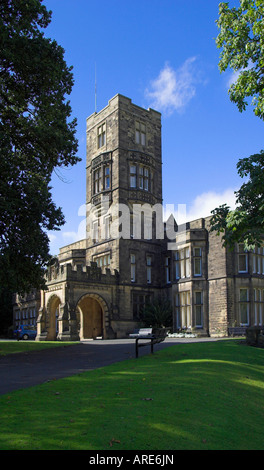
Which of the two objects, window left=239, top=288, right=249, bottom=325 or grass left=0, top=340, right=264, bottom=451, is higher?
window left=239, top=288, right=249, bottom=325

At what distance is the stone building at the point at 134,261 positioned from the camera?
3111 centimetres

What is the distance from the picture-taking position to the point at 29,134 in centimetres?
1773

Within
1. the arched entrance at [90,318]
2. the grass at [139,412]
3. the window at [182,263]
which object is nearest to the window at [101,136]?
the window at [182,263]

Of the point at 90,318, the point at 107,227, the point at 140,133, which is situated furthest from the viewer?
the point at 140,133

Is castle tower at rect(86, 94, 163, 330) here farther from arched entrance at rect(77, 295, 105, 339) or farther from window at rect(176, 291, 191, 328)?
window at rect(176, 291, 191, 328)

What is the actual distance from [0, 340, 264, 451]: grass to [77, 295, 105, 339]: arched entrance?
2562cm

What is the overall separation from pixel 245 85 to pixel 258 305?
64.8ft

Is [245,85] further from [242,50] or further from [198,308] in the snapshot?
[198,308]

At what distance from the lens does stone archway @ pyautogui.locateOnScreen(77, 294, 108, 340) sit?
3659 centimetres

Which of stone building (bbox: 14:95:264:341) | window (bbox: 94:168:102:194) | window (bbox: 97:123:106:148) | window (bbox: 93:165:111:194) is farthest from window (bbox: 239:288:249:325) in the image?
window (bbox: 97:123:106:148)

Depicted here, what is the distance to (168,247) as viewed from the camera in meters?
36.5

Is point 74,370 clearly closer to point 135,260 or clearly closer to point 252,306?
point 252,306

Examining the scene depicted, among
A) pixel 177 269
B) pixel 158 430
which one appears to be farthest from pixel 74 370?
pixel 177 269

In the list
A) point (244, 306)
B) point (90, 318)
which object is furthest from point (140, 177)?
point (244, 306)
